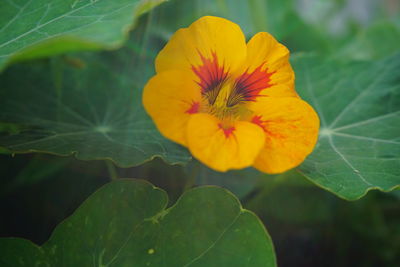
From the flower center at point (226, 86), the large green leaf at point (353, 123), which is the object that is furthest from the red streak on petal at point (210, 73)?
the large green leaf at point (353, 123)

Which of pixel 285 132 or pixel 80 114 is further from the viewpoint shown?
pixel 80 114

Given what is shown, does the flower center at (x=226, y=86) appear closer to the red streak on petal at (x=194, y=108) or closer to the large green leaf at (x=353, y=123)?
the red streak on petal at (x=194, y=108)

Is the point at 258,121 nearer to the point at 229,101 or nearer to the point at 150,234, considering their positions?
the point at 229,101

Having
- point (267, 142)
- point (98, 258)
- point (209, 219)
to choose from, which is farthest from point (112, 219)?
point (267, 142)

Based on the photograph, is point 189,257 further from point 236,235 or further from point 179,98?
point 179,98

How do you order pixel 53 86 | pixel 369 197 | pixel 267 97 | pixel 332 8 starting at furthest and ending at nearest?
pixel 332 8
pixel 369 197
pixel 53 86
pixel 267 97

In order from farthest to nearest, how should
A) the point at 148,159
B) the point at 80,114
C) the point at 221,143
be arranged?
1. the point at 80,114
2. the point at 148,159
3. the point at 221,143

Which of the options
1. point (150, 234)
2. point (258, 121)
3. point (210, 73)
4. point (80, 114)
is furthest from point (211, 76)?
point (80, 114)

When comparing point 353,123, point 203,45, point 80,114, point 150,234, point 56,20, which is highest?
point 56,20
